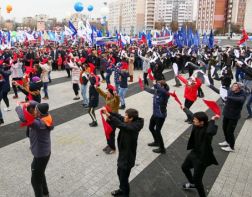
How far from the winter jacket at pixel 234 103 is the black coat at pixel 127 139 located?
9.66 ft

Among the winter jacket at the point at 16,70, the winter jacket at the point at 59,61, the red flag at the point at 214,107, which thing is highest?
the red flag at the point at 214,107

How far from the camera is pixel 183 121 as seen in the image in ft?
30.6

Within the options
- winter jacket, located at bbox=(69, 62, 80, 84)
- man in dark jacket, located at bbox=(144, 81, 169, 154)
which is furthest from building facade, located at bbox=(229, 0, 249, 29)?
man in dark jacket, located at bbox=(144, 81, 169, 154)

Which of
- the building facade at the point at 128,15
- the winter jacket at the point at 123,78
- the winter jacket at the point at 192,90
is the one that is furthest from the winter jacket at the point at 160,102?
the building facade at the point at 128,15

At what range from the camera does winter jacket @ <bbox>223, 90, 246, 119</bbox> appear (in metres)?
6.49

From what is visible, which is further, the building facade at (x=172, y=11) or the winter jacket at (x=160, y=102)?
the building facade at (x=172, y=11)

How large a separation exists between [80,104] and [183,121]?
3.96m

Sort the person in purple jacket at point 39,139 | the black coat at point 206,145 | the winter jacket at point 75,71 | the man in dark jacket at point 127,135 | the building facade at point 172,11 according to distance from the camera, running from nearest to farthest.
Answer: the person in purple jacket at point 39,139 → the man in dark jacket at point 127,135 → the black coat at point 206,145 → the winter jacket at point 75,71 → the building facade at point 172,11

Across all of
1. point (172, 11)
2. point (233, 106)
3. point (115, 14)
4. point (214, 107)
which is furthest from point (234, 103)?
point (172, 11)

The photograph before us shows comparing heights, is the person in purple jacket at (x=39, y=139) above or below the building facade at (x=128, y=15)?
below

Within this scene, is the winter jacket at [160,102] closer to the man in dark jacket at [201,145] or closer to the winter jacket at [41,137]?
the man in dark jacket at [201,145]

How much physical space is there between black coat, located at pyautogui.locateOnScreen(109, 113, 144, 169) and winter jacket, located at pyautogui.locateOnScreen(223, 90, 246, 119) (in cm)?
294

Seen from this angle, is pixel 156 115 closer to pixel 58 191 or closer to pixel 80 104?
pixel 58 191

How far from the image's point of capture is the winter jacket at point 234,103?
21.3 feet
